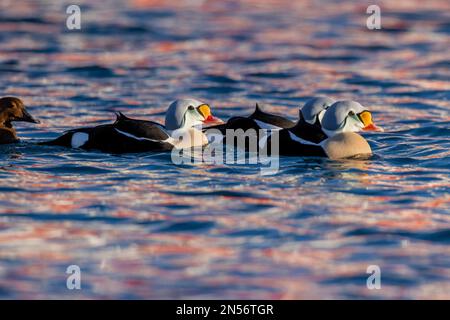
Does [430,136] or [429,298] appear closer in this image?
[429,298]

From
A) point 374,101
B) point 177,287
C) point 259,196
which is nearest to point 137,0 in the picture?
point 374,101

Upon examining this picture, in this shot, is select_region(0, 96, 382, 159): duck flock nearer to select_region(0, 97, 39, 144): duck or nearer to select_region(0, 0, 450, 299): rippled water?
select_region(0, 97, 39, 144): duck

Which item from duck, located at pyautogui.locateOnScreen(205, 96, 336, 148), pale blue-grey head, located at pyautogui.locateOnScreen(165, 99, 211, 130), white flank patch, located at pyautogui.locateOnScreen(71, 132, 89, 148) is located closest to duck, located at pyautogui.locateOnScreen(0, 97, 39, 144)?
white flank patch, located at pyautogui.locateOnScreen(71, 132, 89, 148)

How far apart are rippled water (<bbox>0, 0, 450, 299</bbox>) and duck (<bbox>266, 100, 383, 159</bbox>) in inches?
6.3

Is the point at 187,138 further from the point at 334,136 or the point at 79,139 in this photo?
the point at 334,136

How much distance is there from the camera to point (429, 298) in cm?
727

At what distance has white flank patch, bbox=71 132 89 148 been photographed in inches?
432

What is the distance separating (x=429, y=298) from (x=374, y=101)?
8.18m

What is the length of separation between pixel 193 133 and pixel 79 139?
1138 mm

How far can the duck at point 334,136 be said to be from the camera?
35.4ft

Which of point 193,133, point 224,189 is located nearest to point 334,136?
point 193,133

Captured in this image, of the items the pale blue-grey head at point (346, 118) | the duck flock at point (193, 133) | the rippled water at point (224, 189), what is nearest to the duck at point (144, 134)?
the duck flock at point (193, 133)

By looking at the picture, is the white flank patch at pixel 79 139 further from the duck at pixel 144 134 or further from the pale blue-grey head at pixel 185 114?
the pale blue-grey head at pixel 185 114

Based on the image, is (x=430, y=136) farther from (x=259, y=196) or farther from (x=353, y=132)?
(x=259, y=196)
